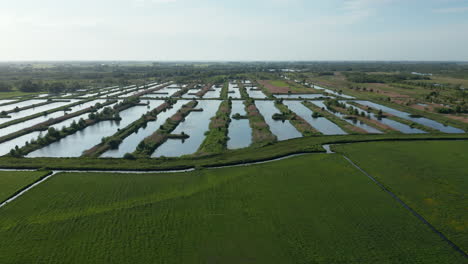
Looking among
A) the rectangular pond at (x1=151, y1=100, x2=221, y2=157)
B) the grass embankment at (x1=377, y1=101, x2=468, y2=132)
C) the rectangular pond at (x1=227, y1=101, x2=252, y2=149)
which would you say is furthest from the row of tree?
the grass embankment at (x1=377, y1=101, x2=468, y2=132)

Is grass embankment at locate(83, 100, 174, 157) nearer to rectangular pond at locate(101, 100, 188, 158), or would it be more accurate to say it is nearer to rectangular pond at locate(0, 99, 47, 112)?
rectangular pond at locate(101, 100, 188, 158)

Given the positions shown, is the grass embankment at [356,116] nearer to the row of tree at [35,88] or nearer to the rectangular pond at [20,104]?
the rectangular pond at [20,104]

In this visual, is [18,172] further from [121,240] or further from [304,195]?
[304,195]

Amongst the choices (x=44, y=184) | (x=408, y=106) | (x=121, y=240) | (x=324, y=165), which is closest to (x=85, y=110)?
(x=44, y=184)

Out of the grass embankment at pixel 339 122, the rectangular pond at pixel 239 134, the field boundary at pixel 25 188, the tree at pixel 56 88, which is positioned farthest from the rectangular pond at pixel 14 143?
the tree at pixel 56 88

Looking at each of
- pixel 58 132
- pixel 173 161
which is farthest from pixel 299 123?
pixel 58 132

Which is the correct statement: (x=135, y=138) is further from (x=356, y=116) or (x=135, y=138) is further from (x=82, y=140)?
(x=356, y=116)
